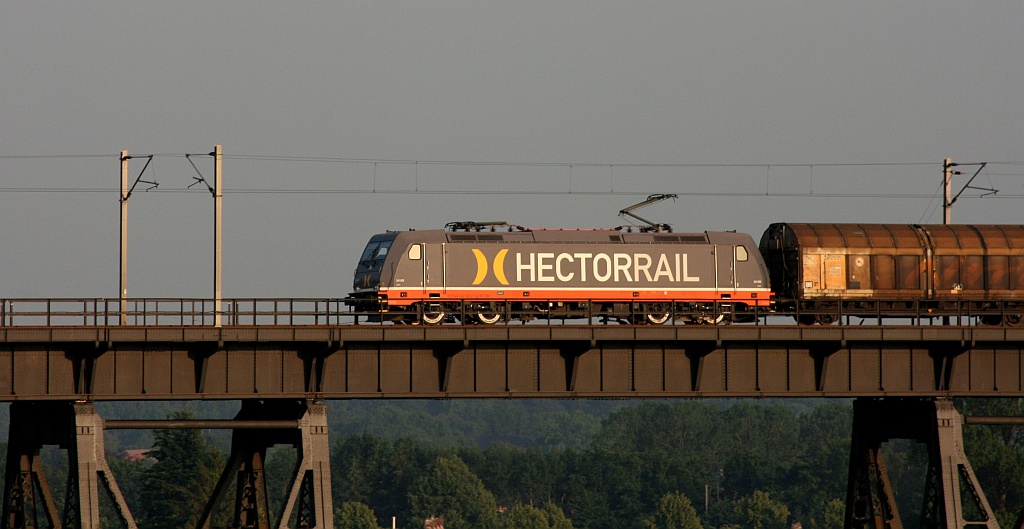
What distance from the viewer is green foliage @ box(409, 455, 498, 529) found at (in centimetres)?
19212

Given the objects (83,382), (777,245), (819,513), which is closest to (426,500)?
(819,513)

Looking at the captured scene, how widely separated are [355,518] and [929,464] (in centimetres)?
13715

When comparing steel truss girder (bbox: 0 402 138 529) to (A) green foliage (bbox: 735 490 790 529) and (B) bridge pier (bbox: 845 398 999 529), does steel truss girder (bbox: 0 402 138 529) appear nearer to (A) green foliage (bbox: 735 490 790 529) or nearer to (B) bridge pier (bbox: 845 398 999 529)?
(B) bridge pier (bbox: 845 398 999 529)

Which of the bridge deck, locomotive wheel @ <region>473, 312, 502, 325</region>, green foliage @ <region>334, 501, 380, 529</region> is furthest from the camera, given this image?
green foliage @ <region>334, 501, 380, 529</region>

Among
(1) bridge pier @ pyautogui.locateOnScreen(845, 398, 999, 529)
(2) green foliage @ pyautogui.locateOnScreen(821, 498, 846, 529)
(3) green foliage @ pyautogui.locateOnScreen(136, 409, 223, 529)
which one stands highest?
(1) bridge pier @ pyautogui.locateOnScreen(845, 398, 999, 529)

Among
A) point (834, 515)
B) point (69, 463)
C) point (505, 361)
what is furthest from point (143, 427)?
point (834, 515)

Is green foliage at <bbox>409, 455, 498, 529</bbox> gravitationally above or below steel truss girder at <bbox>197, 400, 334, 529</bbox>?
below

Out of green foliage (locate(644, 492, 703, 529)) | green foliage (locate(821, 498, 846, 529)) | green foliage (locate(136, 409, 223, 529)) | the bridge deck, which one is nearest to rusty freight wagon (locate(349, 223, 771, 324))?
the bridge deck

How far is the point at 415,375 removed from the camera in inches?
1692

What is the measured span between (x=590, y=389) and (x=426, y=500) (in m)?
153

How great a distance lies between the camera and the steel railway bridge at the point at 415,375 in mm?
40062

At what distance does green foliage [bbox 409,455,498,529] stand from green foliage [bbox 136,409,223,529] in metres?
76.3

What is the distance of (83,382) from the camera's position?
4034 cm

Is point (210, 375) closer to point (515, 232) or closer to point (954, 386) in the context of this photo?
point (515, 232)
